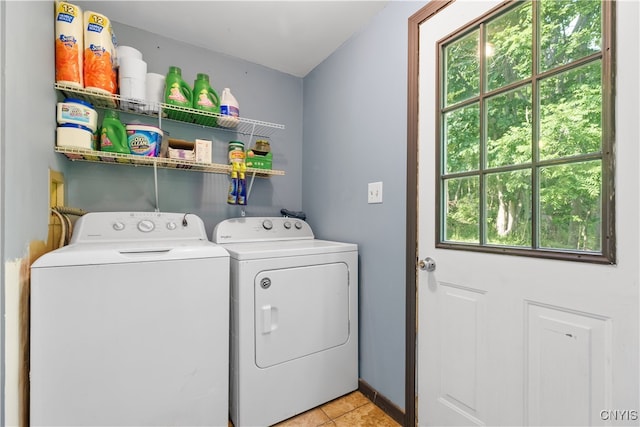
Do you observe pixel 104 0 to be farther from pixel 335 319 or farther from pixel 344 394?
pixel 344 394

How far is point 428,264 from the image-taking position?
130 cm

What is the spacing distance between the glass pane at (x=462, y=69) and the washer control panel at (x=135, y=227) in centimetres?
153

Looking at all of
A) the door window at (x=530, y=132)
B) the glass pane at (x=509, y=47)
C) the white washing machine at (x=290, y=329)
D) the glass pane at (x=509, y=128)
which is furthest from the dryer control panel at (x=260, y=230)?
the glass pane at (x=509, y=47)

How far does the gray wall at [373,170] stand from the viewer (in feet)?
4.79

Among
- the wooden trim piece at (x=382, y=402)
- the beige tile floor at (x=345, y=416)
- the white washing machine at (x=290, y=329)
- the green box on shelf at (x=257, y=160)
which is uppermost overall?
the green box on shelf at (x=257, y=160)

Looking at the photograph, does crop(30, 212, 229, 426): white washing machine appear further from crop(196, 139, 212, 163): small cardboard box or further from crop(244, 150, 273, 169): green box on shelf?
crop(244, 150, 273, 169): green box on shelf

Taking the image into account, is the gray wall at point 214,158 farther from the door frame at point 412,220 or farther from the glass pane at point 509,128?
the glass pane at point 509,128

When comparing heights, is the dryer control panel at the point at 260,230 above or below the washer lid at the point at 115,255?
above

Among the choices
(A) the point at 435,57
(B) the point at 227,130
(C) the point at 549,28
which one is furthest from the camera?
(B) the point at 227,130

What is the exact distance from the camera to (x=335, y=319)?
1.60m

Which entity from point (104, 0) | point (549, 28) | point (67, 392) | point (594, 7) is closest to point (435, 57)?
point (549, 28)

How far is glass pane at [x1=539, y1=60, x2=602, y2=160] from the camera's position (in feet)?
2.81

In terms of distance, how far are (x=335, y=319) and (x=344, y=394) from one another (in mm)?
459

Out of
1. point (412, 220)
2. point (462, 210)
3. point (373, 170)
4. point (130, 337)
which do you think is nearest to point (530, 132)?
point (462, 210)
